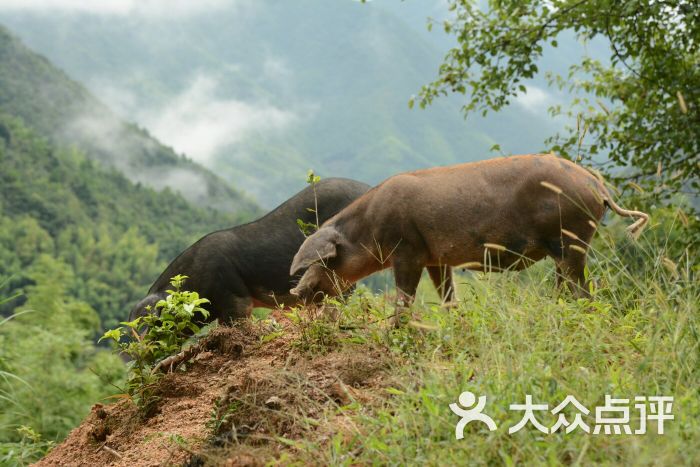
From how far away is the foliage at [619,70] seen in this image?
27.9 feet

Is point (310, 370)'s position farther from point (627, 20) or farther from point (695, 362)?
point (627, 20)

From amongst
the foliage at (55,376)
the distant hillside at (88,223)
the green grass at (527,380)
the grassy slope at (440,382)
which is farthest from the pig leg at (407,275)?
the distant hillside at (88,223)

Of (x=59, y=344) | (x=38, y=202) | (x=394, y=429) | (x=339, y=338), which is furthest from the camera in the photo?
(x=38, y=202)

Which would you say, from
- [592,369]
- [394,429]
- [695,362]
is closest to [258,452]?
[394,429]

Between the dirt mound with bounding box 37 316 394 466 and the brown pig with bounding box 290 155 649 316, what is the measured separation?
66cm

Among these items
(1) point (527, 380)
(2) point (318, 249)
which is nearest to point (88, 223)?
(2) point (318, 249)

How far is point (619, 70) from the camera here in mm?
10719

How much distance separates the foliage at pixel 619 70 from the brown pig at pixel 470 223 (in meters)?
2.89

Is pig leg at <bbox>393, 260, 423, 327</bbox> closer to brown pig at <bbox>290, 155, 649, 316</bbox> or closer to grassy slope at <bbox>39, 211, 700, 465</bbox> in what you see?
brown pig at <bbox>290, 155, 649, 316</bbox>

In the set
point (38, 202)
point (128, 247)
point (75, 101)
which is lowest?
point (128, 247)

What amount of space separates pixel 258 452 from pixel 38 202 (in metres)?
78.7

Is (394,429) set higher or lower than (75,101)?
lower

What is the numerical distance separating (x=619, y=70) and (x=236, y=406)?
324 inches

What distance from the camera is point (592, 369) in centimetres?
379
